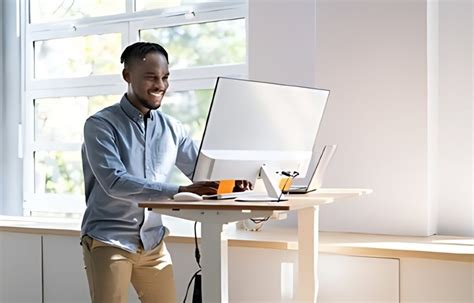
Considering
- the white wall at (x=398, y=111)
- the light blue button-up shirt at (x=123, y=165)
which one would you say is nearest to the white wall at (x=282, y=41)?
the white wall at (x=398, y=111)

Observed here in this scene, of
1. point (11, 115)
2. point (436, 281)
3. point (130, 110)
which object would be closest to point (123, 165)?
point (130, 110)

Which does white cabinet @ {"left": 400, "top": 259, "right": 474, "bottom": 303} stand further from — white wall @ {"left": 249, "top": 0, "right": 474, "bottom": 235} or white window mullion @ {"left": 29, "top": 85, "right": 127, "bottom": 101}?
white window mullion @ {"left": 29, "top": 85, "right": 127, "bottom": 101}

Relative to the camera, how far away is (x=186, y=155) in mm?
2490

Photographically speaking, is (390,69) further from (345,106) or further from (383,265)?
(383,265)

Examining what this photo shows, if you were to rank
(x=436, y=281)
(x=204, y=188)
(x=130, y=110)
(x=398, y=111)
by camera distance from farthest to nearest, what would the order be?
(x=398, y=111)
(x=436, y=281)
(x=130, y=110)
(x=204, y=188)

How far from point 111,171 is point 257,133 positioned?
0.47 m

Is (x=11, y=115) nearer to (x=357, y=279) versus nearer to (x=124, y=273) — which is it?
(x=124, y=273)

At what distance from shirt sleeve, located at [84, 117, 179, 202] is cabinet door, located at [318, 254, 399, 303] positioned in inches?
37.6

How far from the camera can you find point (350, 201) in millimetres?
3072

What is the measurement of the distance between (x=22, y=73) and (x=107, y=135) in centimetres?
236

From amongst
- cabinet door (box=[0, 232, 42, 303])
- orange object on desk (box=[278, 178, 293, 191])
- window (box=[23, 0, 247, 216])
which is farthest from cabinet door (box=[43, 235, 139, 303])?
orange object on desk (box=[278, 178, 293, 191])

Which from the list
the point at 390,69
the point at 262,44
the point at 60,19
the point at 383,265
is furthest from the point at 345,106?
the point at 60,19

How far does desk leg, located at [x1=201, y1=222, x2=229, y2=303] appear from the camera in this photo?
6.06ft

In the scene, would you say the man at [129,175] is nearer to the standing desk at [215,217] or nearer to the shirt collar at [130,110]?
the shirt collar at [130,110]
